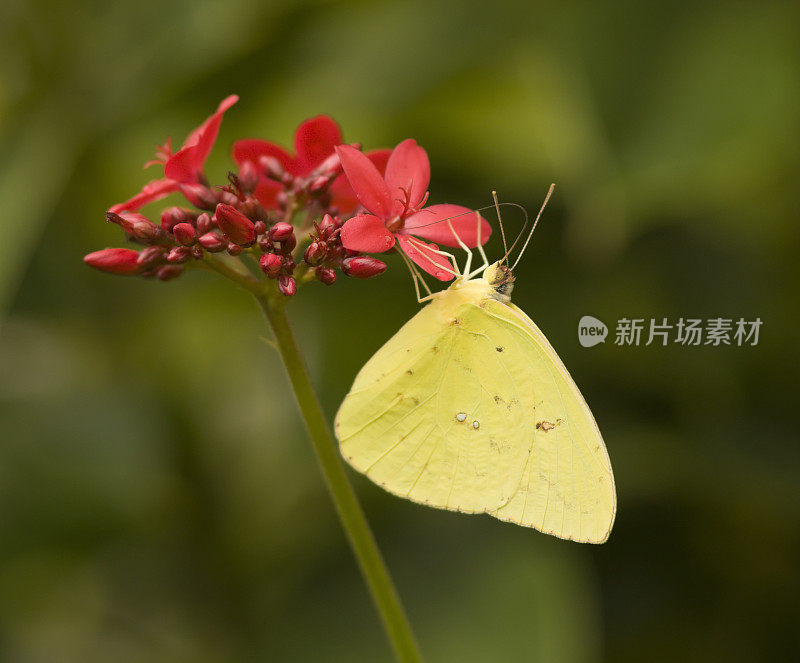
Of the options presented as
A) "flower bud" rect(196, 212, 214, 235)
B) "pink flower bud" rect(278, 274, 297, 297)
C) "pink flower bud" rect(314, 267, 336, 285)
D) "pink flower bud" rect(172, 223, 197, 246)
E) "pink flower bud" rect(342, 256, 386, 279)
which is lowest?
"pink flower bud" rect(278, 274, 297, 297)

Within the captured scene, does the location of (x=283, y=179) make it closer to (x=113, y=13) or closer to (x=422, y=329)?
(x=422, y=329)

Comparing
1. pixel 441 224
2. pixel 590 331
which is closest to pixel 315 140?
pixel 441 224

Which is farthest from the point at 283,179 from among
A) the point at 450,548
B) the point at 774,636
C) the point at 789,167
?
the point at 774,636

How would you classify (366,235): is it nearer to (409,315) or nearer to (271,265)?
(271,265)

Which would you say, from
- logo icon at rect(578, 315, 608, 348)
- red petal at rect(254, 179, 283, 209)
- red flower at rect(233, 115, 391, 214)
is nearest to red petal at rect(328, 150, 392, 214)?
red flower at rect(233, 115, 391, 214)

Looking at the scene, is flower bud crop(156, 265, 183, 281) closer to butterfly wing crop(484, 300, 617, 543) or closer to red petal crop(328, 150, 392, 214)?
red petal crop(328, 150, 392, 214)

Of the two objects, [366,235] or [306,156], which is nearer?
[366,235]

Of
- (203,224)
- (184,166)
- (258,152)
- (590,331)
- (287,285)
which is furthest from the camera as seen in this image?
(590,331)
